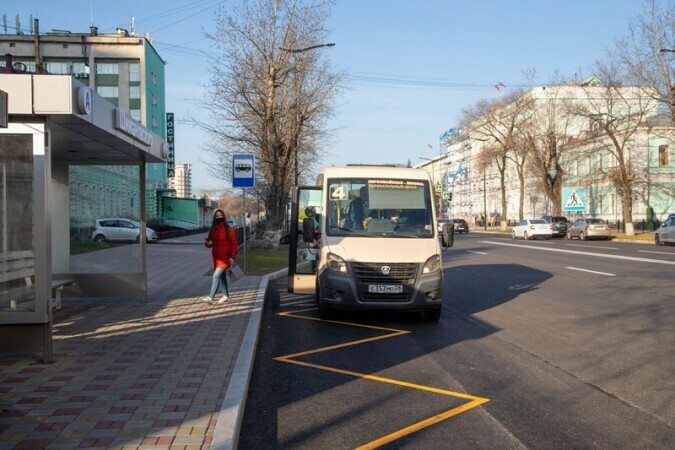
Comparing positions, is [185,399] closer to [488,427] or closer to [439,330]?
[488,427]

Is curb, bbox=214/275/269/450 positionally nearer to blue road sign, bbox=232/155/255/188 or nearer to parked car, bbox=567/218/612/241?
blue road sign, bbox=232/155/255/188

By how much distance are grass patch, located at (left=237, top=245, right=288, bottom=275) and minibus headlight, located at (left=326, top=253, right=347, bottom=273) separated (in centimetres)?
757

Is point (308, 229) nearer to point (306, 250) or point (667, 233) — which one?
point (306, 250)

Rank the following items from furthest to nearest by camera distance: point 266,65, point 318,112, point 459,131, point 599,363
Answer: point 459,131 < point 318,112 < point 266,65 < point 599,363

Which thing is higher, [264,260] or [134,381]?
[264,260]

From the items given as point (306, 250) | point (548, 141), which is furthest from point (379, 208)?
point (548, 141)

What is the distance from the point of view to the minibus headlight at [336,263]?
939 centimetres

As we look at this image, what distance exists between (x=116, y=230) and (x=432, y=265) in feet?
19.0

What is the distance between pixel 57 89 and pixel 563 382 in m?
6.00

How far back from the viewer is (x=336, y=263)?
944cm

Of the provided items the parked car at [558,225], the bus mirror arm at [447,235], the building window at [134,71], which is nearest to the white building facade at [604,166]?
the parked car at [558,225]

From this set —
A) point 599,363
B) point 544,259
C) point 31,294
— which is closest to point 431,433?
point 599,363

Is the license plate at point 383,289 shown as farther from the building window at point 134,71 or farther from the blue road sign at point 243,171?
the building window at point 134,71

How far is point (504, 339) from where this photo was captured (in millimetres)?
8570
